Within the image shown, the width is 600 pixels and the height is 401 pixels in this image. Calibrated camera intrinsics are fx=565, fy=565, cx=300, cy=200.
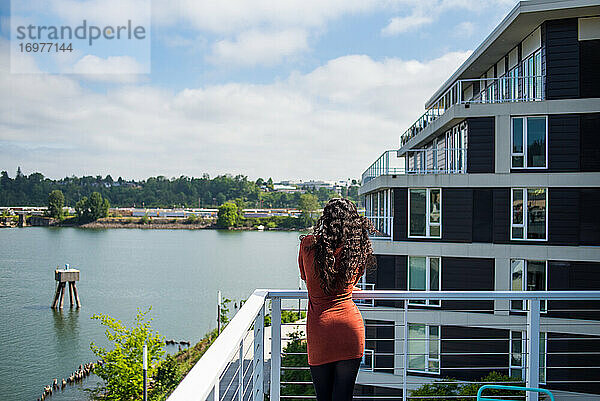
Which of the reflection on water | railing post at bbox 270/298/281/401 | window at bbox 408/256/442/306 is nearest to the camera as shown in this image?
railing post at bbox 270/298/281/401

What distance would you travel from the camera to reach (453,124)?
1560 centimetres

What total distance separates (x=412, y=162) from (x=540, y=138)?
11.2 meters

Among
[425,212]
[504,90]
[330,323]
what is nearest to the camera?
[330,323]

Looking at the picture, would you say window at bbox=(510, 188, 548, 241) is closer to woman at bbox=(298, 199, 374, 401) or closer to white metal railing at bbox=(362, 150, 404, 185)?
white metal railing at bbox=(362, 150, 404, 185)

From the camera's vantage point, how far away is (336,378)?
2.54m

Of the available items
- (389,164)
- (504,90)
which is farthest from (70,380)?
(504,90)

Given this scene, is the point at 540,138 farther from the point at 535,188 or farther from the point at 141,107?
the point at 141,107

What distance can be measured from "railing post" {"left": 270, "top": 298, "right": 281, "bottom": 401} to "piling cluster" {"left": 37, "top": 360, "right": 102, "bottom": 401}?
59.9ft

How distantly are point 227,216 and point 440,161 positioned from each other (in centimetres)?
7335

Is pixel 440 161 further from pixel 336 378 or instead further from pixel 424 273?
pixel 336 378

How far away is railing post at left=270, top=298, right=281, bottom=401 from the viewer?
3113mm

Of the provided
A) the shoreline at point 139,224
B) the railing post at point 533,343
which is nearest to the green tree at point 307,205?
Result: the shoreline at point 139,224

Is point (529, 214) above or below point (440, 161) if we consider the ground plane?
below

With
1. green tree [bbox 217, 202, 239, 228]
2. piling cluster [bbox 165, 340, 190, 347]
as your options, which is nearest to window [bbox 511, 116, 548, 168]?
piling cluster [bbox 165, 340, 190, 347]
